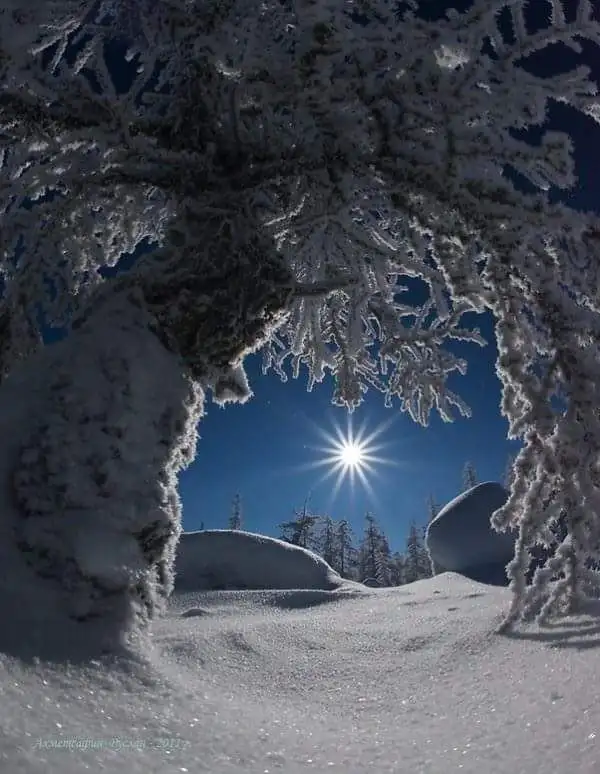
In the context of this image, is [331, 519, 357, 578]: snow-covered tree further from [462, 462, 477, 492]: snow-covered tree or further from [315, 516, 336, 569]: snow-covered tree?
[462, 462, 477, 492]: snow-covered tree

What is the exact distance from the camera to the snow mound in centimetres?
1188

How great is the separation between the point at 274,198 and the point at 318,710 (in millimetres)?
3270

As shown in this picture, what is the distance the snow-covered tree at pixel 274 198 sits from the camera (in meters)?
2.82

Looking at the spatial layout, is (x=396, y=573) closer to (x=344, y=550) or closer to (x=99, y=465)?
(x=344, y=550)

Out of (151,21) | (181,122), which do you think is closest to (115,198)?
(181,122)

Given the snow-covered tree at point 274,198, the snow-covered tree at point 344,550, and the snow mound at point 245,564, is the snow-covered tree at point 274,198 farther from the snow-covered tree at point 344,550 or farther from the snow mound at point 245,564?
the snow-covered tree at point 344,550

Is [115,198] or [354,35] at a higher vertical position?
[354,35]

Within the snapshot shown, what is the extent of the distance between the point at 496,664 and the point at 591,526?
3.00ft

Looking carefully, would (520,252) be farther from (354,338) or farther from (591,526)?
(354,338)

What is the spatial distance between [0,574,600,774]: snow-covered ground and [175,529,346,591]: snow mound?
30.0ft

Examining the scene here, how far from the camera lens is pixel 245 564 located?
1243 centimetres

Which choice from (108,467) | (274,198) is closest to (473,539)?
(274,198)

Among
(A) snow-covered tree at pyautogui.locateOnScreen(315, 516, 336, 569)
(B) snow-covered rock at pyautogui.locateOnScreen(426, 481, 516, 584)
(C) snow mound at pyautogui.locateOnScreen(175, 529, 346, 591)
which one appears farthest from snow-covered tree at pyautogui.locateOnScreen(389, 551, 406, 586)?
(C) snow mound at pyautogui.locateOnScreen(175, 529, 346, 591)

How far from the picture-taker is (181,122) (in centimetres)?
365
